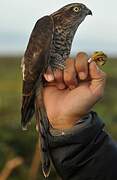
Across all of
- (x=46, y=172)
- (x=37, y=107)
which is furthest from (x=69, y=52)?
(x=46, y=172)

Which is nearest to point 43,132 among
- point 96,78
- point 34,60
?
point 96,78

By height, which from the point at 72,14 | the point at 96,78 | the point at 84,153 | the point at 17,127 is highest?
the point at 72,14

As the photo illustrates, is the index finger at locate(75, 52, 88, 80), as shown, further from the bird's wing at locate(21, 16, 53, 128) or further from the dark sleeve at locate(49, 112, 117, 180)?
the bird's wing at locate(21, 16, 53, 128)

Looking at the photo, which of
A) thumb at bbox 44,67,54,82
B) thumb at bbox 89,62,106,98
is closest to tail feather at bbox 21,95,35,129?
thumb at bbox 44,67,54,82

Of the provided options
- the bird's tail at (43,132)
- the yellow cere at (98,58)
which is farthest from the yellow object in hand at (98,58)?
the bird's tail at (43,132)

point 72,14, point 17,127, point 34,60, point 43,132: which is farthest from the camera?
point 17,127

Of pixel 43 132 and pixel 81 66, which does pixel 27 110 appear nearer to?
pixel 43 132

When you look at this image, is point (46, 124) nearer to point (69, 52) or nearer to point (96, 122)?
point (96, 122)

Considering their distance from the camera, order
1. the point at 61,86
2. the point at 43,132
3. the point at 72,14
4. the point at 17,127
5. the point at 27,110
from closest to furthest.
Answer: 1. the point at 61,86
2. the point at 43,132
3. the point at 27,110
4. the point at 72,14
5. the point at 17,127
